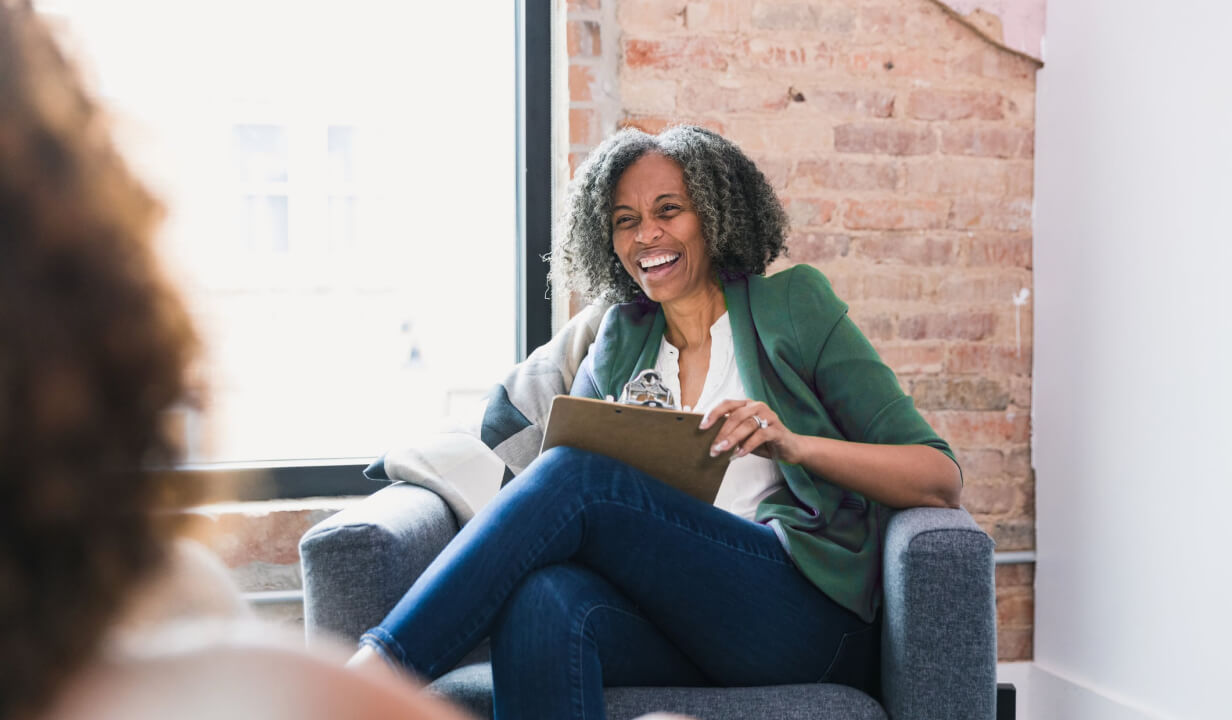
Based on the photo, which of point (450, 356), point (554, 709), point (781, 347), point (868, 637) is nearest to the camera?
point (554, 709)

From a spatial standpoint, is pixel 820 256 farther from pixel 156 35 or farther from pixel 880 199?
pixel 156 35

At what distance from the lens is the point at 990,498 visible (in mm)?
2281

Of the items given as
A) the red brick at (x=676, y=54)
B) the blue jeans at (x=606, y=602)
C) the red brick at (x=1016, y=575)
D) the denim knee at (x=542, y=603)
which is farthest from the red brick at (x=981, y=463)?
the denim knee at (x=542, y=603)

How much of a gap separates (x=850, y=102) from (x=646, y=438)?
1.17 m

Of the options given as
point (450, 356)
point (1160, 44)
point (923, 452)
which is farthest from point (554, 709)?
point (1160, 44)

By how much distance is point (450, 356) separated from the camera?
235 centimetres

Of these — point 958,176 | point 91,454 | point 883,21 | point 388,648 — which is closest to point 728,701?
point 388,648

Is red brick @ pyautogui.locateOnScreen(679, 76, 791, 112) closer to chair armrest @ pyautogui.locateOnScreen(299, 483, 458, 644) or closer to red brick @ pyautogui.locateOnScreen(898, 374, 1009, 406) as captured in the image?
red brick @ pyautogui.locateOnScreen(898, 374, 1009, 406)

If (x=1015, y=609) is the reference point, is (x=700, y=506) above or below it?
above

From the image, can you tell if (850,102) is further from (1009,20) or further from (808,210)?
(1009,20)

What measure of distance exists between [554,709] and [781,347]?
717 millimetres

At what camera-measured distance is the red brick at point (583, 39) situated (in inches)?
84.3

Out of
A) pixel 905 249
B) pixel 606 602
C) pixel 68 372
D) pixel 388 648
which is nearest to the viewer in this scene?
pixel 68 372

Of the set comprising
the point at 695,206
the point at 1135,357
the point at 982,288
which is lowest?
the point at 1135,357
